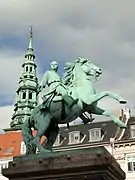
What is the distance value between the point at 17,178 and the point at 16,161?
0.53 m

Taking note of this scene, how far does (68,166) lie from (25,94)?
71058 millimetres

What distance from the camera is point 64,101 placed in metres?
14.1

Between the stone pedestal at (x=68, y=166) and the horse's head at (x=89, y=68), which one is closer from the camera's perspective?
the stone pedestal at (x=68, y=166)

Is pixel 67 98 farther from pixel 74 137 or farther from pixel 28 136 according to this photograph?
pixel 74 137

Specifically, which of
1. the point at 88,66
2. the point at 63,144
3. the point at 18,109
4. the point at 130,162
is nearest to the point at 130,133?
the point at 130,162

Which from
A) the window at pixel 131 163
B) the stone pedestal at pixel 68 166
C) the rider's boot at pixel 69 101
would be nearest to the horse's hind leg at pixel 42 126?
the stone pedestal at pixel 68 166

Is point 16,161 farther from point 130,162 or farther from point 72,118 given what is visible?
point 130,162

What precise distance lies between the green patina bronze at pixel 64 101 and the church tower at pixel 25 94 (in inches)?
2596

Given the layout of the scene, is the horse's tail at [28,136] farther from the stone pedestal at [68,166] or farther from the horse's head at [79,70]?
the horse's head at [79,70]

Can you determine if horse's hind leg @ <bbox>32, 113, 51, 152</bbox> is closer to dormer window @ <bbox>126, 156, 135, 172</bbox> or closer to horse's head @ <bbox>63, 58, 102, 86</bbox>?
horse's head @ <bbox>63, 58, 102, 86</bbox>

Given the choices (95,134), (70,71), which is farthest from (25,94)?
(70,71)

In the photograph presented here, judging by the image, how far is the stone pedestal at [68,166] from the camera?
1280 centimetres

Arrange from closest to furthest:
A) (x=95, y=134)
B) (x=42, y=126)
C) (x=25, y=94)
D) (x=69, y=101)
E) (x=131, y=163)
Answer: (x=69, y=101) → (x=42, y=126) → (x=131, y=163) → (x=95, y=134) → (x=25, y=94)

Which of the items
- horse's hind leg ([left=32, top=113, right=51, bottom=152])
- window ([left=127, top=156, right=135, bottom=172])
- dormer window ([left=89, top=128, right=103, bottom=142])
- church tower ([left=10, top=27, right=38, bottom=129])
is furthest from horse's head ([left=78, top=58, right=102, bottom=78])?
church tower ([left=10, top=27, right=38, bottom=129])
